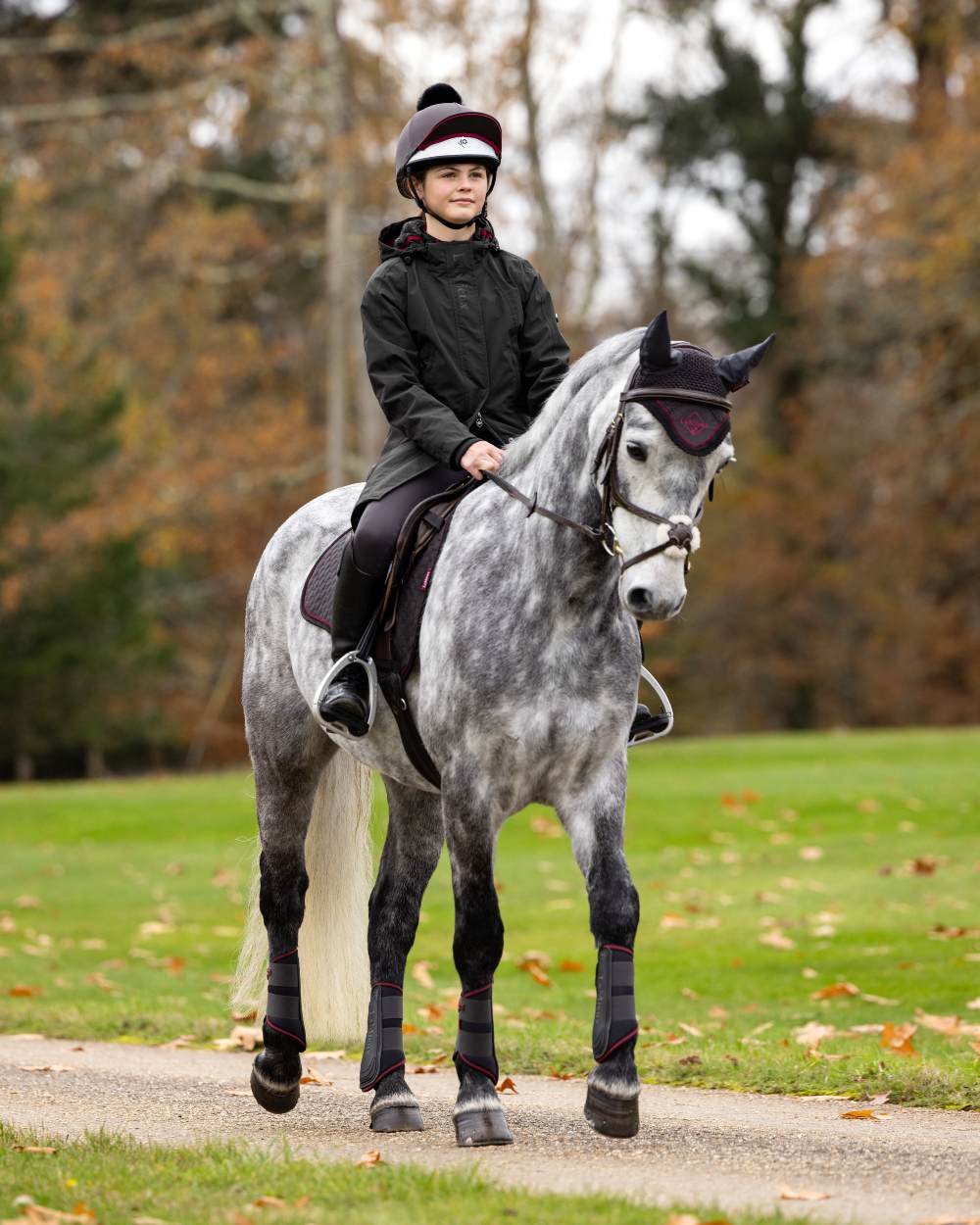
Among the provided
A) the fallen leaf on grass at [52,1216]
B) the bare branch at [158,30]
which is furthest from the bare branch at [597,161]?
the fallen leaf on grass at [52,1216]

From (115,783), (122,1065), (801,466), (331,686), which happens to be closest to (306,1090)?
(122,1065)

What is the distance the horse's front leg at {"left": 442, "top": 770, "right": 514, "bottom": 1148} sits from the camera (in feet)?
18.2

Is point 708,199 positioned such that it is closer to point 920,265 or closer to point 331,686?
point 920,265

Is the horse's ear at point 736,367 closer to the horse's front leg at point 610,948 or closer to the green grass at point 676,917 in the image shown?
the horse's front leg at point 610,948

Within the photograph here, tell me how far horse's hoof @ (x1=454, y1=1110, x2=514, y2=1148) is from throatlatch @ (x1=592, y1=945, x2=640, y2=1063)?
0.38 m

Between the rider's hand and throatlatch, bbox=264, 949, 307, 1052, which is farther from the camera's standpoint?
throatlatch, bbox=264, 949, 307, 1052

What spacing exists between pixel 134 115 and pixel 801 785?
1613 centimetres

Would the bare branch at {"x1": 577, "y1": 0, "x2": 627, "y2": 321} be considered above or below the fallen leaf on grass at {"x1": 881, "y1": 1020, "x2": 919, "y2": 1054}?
above

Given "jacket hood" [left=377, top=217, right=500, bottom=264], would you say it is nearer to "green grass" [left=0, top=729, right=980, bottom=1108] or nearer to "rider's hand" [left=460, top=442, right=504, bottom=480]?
"rider's hand" [left=460, top=442, right=504, bottom=480]

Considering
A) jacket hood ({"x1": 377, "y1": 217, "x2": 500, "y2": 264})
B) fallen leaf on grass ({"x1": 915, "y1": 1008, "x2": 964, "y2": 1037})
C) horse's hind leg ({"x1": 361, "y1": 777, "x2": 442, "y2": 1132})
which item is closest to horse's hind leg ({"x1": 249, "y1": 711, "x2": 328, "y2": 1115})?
horse's hind leg ({"x1": 361, "y1": 777, "x2": 442, "y2": 1132})

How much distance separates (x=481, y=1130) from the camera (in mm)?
5555

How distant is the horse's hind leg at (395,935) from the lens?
606cm

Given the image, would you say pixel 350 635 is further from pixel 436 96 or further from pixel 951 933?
pixel 951 933

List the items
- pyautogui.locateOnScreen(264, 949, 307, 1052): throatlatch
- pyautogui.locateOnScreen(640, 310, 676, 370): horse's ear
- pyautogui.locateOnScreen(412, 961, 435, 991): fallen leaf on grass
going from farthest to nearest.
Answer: pyautogui.locateOnScreen(412, 961, 435, 991): fallen leaf on grass
pyautogui.locateOnScreen(264, 949, 307, 1052): throatlatch
pyautogui.locateOnScreen(640, 310, 676, 370): horse's ear
